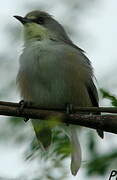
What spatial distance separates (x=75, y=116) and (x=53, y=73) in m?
1.67

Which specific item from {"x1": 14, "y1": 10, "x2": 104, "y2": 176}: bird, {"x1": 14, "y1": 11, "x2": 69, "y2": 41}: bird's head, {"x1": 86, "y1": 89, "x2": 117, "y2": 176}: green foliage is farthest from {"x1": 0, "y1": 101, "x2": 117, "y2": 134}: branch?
{"x1": 14, "y1": 11, "x2": 69, "y2": 41}: bird's head

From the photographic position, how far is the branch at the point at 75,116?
2.24 meters

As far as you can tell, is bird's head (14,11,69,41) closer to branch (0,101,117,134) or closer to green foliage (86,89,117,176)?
branch (0,101,117,134)


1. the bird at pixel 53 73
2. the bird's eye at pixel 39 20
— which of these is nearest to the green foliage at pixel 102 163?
the bird at pixel 53 73

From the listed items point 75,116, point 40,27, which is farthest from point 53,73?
point 75,116

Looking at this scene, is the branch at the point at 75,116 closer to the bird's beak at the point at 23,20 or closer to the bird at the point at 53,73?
the bird at the point at 53,73

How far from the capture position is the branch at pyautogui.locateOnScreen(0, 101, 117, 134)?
2.24 m

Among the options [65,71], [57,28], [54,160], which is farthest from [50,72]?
[54,160]

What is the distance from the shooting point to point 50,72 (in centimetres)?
421

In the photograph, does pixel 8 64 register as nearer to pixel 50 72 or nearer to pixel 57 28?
pixel 50 72

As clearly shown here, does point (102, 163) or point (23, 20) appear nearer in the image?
point (102, 163)

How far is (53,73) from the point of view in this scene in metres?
4.21

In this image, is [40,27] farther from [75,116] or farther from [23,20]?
[75,116]

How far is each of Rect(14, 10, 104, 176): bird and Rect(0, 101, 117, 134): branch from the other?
144 centimetres
